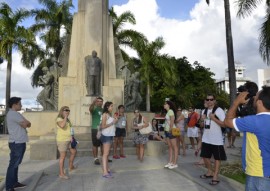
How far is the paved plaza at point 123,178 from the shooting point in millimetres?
6117

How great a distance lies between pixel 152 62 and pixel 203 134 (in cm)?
2348

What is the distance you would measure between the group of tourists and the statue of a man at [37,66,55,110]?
7240mm

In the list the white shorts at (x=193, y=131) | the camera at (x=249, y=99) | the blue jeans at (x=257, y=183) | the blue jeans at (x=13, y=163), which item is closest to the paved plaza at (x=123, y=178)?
the blue jeans at (x=13, y=163)

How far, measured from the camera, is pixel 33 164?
8.88m

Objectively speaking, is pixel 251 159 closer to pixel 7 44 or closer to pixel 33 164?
pixel 33 164

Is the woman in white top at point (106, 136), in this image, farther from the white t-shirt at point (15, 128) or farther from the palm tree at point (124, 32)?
the palm tree at point (124, 32)

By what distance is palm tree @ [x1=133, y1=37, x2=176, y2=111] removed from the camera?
2878cm

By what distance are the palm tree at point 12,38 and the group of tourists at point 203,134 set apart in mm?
16631

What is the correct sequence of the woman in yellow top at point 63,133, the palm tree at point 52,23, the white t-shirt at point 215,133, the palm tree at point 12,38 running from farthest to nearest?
the palm tree at point 52,23
the palm tree at point 12,38
the woman in yellow top at point 63,133
the white t-shirt at point 215,133

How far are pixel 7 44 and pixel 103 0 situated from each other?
37.5ft

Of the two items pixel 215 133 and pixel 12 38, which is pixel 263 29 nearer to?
pixel 215 133

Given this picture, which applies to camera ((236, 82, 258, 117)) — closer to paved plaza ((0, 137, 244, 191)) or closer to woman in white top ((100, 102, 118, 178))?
paved plaza ((0, 137, 244, 191))

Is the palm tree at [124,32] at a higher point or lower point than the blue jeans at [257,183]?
higher

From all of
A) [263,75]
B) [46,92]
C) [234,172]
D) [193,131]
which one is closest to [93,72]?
[46,92]
